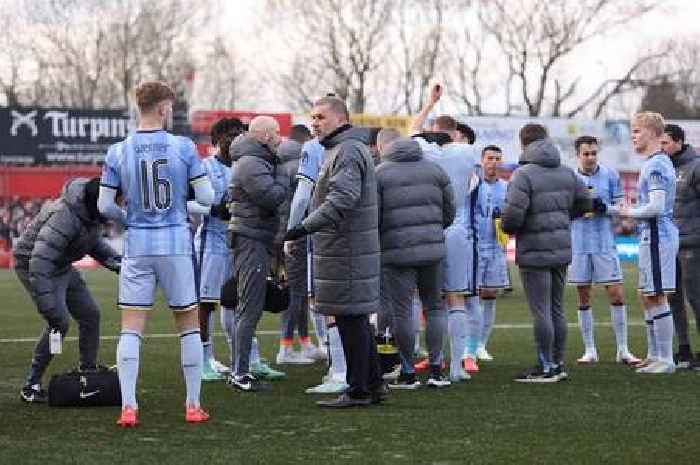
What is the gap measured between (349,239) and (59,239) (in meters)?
2.01

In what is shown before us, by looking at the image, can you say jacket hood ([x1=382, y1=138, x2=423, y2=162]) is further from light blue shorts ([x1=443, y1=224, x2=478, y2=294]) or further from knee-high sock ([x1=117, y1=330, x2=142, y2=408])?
knee-high sock ([x1=117, y1=330, x2=142, y2=408])

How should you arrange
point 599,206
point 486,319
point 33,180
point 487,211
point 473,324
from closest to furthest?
1. point 599,206
2. point 473,324
3. point 486,319
4. point 487,211
5. point 33,180

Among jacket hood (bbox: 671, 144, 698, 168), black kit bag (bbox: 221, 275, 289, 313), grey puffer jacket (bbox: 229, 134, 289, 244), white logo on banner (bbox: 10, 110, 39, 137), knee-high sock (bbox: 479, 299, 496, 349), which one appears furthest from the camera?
white logo on banner (bbox: 10, 110, 39, 137)

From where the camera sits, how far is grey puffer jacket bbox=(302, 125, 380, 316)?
33.2ft

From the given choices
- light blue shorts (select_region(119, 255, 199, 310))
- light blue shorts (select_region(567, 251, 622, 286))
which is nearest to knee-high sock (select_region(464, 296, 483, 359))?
light blue shorts (select_region(567, 251, 622, 286))

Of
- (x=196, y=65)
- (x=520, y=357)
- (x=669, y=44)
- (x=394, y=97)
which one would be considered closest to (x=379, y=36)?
(x=394, y=97)

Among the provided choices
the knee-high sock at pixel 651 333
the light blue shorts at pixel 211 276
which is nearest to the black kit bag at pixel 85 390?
the light blue shorts at pixel 211 276

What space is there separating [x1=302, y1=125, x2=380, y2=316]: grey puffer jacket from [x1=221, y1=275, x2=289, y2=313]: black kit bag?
137 cm

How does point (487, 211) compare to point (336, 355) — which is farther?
point (487, 211)

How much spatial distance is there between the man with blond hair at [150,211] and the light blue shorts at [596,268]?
5.57 metres

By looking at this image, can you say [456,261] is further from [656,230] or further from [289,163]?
[289,163]

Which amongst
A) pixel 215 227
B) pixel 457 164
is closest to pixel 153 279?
pixel 215 227

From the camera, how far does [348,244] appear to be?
402 inches

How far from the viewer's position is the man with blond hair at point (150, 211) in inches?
365
